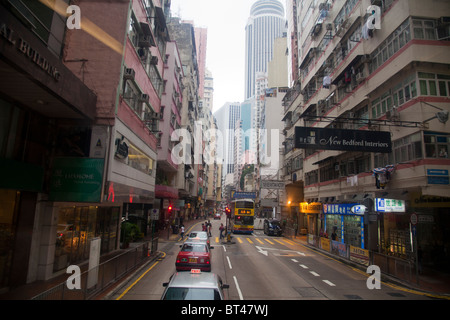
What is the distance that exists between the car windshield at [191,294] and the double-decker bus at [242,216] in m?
29.1

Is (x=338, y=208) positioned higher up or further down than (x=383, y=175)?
further down

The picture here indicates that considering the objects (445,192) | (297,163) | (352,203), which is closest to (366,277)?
(445,192)

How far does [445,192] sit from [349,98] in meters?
11.7

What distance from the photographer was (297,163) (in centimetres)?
3972

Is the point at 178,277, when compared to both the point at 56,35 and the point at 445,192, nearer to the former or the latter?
the point at 56,35

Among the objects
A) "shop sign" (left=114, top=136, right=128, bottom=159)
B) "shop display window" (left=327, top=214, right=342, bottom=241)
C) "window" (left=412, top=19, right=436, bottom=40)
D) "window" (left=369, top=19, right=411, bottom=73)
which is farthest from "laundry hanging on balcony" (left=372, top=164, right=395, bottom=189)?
"shop sign" (left=114, top=136, right=128, bottom=159)

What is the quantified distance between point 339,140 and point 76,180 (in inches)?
503

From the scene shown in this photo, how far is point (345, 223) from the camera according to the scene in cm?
2525

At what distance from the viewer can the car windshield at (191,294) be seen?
6.25m

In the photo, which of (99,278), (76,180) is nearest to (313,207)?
(76,180)

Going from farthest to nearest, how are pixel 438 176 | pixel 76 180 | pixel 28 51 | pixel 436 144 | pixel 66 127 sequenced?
pixel 436 144 → pixel 438 176 → pixel 66 127 → pixel 76 180 → pixel 28 51

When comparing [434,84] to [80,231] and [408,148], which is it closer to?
[408,148]

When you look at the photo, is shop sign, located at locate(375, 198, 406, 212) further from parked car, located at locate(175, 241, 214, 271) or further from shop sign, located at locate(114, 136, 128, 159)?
shop sign, located at locate(114, 136, 128, 159)
